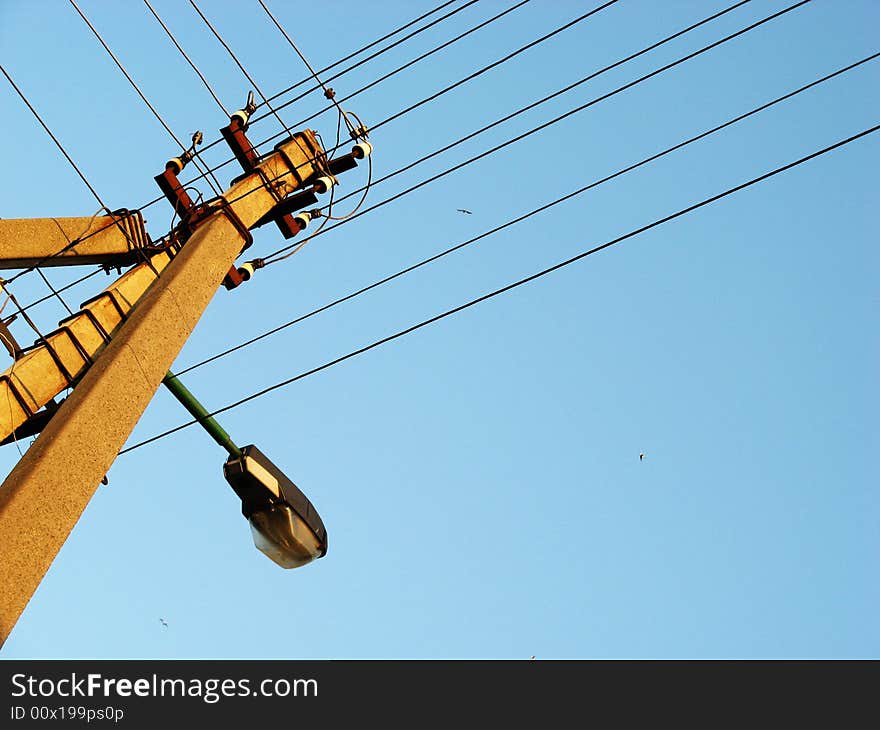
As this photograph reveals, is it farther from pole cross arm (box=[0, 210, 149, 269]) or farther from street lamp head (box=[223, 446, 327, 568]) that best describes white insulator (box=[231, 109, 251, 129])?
street lamp head (box=[223, 446, 327, 568])

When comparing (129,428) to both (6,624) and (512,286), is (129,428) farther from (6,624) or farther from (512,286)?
(512,286)

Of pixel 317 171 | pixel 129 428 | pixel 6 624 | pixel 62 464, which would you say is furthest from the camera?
pixel 317 171

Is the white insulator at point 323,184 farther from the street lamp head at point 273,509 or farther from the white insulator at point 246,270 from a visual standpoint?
the street lamp head at point 273,509

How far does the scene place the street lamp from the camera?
4789mm

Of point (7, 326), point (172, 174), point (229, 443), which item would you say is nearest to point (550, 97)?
point (172, 174)

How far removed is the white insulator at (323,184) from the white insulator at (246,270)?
770mm

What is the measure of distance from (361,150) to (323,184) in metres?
0.41

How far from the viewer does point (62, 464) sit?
3725 millimetres

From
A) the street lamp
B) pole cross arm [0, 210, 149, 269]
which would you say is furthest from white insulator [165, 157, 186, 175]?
Answer: the street lamp

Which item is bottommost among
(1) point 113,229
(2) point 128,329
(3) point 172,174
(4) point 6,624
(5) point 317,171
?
(4) point 6,624

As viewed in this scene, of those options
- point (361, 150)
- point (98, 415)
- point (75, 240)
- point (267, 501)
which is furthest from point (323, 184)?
point (98, 415)

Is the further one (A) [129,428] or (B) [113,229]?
(B) [113,229]

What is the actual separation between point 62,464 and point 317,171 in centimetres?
328

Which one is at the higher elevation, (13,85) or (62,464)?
(13,85)
